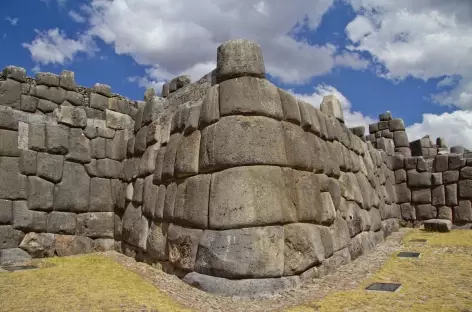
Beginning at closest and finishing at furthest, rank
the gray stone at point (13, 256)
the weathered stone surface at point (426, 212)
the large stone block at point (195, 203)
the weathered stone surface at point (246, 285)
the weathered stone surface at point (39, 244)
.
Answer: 1. the weathered stone surface at point (246, 285)
2. the large stone block at point (195, 203)
3. the gray stone at point (13, 256)
4. the weathered stone surface at point (39, 244)
5. the weathered stone surface at point (426, 212)

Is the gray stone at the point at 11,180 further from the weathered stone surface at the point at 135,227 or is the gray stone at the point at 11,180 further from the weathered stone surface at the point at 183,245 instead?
the weathered stone surface at the point at 183,245

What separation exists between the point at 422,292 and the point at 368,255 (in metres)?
2.63

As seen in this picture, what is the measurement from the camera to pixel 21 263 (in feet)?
19.2

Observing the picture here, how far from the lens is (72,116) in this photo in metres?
7.27

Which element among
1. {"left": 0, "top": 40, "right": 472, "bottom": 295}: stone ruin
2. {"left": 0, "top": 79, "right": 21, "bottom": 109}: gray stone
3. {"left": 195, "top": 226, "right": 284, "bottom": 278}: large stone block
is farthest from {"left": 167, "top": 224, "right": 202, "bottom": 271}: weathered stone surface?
{"left": 0, "top": 79, "right": 21, "bottom": 109}: gray stone

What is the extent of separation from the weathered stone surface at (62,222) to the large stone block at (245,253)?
150 inches

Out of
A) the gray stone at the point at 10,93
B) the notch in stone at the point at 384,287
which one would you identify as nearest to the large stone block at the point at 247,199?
the notch in stone at the point at 384,287

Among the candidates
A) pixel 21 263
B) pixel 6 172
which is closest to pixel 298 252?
pixel 21 263

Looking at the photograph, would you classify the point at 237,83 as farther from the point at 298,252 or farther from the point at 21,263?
the point at 21,263

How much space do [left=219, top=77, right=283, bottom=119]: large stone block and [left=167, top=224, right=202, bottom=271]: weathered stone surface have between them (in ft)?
5.40

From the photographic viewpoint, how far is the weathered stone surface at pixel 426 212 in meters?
11.2

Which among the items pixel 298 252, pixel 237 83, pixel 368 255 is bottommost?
pixel 368 255

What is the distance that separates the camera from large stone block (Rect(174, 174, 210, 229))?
4562 mm

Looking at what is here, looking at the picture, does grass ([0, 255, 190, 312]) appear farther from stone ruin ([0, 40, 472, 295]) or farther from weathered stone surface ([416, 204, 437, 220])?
weathered stone surface ([416, 204, 437, 220])
